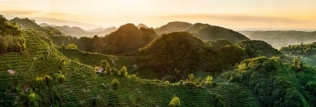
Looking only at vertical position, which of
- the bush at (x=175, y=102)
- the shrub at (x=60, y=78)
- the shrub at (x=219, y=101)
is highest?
the shrub at (x=60, y=78)

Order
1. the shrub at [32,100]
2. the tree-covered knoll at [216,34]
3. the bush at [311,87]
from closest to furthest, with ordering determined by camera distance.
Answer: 1. the shrub at [32,100]
2. the bush at [311,87]
3. the tree-covered knoll at [216,34]

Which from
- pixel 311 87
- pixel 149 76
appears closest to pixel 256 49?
pixel 149 76

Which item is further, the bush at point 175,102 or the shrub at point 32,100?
the bush at point 175,102

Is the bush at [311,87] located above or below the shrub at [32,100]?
below

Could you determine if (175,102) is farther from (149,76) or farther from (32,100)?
(149,76)

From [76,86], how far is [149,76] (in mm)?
34410

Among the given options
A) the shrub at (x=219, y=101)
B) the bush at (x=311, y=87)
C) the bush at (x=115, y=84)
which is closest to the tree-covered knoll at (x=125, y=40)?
the bush at (x=311, y=87)

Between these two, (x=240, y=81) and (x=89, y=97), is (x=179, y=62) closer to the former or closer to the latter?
(x=240, y=81)

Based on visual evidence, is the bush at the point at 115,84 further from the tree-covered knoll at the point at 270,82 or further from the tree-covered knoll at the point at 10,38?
the tree-covered knoll at the point at 270,82

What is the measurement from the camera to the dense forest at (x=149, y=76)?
1331 inches

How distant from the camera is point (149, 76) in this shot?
7094 centimetres

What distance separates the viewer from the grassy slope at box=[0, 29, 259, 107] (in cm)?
3250

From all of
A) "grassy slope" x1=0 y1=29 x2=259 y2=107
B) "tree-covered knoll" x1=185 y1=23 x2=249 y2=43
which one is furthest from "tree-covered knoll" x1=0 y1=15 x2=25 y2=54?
"tree-covered knoll" x1=185 y1=23 x2=249 y2=43

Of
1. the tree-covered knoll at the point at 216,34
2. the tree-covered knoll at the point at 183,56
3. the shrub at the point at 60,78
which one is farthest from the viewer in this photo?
the tree-covered knoll at the point at 216,34
